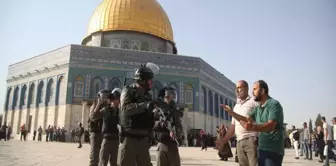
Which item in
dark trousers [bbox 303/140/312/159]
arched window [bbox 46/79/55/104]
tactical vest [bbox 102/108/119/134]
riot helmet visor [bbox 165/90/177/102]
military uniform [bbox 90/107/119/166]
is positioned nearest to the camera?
riot helmet visor [bbox 165/90/177/102]

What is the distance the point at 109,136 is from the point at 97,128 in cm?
69

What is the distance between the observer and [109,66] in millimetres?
26797

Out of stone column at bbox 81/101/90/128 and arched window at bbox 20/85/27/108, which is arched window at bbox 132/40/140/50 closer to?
stone column at bbox 81/101/90/128

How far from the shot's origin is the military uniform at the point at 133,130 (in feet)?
11.3

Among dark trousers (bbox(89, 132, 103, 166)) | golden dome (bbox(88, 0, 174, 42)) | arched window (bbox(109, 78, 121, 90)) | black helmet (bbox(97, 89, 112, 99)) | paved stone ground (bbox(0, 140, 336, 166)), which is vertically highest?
golden dome (bbox(88, 0, 174, 42))

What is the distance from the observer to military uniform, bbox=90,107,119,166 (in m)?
5.21

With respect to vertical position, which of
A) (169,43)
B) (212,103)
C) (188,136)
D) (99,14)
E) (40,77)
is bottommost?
(188,136)

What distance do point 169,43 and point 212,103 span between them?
7.53m

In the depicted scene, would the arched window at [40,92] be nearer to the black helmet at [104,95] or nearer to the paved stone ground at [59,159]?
the paved stone ground at [59,159]

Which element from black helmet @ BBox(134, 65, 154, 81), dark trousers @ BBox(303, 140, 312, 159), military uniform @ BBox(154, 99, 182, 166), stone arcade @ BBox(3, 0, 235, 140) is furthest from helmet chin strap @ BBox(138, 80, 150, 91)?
stone arcade @ BBox(3, 0, 235, 140)

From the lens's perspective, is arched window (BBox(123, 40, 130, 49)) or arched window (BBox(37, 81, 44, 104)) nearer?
arched window (BBox(37, 81, 44, 104))

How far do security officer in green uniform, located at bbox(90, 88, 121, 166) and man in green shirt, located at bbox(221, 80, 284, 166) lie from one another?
2578 millimetres

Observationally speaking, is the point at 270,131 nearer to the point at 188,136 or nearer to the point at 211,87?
the point at 188,136

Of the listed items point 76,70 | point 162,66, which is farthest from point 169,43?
point 76,70
